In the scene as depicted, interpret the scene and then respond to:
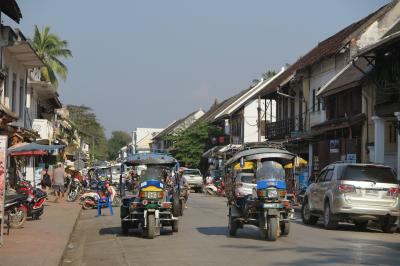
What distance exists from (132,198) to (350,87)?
17430mm

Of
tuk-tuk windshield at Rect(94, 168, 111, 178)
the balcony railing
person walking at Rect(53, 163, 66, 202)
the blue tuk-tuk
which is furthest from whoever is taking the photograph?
tuk-tuk windshield at Rect(94, 168, 111, 178)

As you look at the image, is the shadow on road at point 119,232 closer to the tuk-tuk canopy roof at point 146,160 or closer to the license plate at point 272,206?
the tuk-tuk canopy roof at point 146,160

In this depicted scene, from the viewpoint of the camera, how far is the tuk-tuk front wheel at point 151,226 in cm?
1594

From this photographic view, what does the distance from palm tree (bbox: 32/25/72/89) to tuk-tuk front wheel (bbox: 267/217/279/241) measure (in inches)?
1489

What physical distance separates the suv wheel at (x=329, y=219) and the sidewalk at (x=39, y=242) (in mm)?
6982

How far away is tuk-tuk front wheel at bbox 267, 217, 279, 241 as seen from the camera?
15.1 m

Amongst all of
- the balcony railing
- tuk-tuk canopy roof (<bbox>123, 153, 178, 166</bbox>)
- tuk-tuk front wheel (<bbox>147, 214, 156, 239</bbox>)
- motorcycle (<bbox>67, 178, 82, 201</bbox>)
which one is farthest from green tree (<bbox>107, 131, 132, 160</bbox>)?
tuk-tuk front wheel (<bbox>147, 214, 156, 239</bbox>)

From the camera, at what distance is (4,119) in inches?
864

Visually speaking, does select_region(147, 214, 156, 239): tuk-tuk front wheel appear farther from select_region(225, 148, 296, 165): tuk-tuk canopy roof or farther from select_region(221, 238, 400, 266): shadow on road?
select_region(225, 148, 296, 165): tuk-tuk canopy roof

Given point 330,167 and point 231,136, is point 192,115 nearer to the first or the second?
point 231,136

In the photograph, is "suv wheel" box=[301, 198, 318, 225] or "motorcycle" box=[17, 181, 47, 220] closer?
"motorcycle" box=[17, 181, 47, 220]

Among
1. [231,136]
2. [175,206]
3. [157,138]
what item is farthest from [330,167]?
[157,138]

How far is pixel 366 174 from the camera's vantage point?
18797mm

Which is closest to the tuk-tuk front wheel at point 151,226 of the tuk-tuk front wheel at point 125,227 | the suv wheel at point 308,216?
the tuk-tuk front wheel at point 125,227
